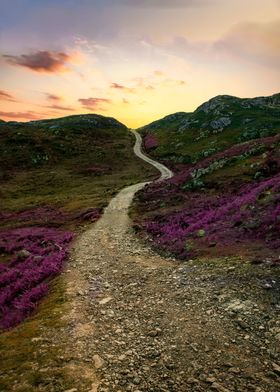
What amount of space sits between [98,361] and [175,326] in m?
3.81

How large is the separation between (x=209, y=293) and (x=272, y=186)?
18.1 meters

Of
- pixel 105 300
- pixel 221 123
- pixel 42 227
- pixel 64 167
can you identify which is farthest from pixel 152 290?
pixel 221 123

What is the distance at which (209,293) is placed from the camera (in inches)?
701

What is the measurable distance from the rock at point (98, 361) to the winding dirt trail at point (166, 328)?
1.3 inches

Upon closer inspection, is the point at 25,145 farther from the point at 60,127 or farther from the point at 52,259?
the point at 52,259

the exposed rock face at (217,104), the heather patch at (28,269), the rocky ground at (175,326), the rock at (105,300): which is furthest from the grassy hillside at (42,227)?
the exposed rock face at (217,104)

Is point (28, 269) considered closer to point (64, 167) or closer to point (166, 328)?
point (166, 328)

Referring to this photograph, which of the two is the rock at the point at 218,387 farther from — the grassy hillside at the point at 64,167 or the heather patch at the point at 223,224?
the grassy hillside at the point at 64,167

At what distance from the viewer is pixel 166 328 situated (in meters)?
14.9

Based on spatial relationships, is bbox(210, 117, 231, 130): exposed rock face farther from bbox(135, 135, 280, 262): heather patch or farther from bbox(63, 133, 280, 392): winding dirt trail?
bbox(63, 133, 280, 392): winding dirt trail

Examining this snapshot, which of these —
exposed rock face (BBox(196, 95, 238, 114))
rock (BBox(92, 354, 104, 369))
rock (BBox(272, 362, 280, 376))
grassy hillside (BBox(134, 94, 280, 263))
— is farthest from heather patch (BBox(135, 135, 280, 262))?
exposed rock face (BBox(196, 95, 238, 114))

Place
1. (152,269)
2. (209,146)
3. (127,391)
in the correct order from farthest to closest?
(209,146)
(152,269)
(127,391)

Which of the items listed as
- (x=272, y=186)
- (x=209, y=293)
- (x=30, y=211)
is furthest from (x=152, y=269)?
(x=30, y=211)

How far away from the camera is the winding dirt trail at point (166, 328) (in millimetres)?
11695
